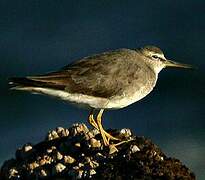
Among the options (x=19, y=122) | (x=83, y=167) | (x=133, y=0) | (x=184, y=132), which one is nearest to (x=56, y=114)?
(x=19, y=122)

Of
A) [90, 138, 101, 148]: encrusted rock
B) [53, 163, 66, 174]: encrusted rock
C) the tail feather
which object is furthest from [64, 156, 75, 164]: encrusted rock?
the tail feather

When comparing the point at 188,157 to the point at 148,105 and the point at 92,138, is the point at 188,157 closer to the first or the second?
the point at 148,105

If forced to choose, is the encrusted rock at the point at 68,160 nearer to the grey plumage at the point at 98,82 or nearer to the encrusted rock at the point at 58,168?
the encrusted rock at the point at 58,168

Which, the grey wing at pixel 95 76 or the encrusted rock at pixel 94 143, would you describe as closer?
the encrusted rock at pixel 94 143

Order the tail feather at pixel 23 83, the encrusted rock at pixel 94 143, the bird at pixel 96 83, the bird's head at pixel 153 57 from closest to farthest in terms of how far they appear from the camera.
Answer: the encrusted rock at pixel 94 143, the tail feather at pixel 23 83, the bird at pixel 96 83, the bird's head at pixel 153 57

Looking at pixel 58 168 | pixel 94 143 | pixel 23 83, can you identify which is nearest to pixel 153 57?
pixel 23 83

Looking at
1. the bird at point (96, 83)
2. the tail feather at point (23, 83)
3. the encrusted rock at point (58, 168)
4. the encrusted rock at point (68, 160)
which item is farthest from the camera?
the bird at point (96, 83)

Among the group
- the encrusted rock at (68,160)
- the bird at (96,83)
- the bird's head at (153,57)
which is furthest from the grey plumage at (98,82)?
the encrusted rock at (68,160)

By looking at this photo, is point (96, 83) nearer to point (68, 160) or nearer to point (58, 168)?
point (68, 160)

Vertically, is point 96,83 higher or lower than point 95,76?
lower
